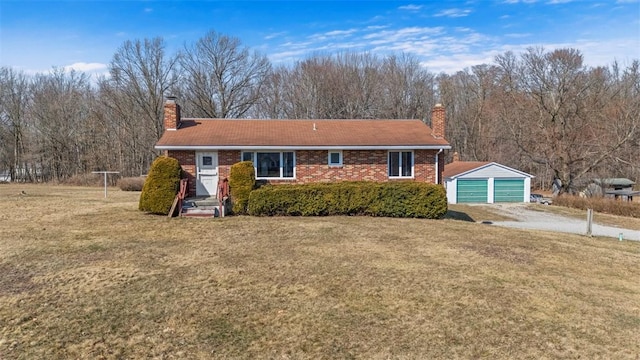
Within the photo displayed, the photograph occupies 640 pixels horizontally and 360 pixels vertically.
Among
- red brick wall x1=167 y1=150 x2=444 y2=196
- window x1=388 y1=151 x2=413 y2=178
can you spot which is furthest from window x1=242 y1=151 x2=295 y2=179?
window x1=388 y1=151 x2=413 y2=178

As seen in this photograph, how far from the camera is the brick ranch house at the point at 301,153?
52.9ft

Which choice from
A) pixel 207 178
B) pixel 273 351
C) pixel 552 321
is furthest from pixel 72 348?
pixel 207 178

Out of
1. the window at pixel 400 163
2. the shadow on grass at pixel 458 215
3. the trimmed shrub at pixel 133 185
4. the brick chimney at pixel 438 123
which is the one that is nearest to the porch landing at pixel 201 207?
the window at pixel 400 163

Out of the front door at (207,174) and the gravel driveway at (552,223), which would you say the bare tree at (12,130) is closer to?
the front door at (207,174)

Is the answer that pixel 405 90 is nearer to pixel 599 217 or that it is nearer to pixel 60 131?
pixel 599 217

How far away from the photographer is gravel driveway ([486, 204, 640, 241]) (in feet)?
50.2

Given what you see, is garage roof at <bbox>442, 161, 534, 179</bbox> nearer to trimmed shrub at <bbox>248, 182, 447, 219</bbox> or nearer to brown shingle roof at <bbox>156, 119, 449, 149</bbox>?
brown shingle roof at <bbox>156, 119, 449, 149</bbox>

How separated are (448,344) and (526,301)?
2.09m

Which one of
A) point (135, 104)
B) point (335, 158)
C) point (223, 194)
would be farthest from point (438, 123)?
point (135, 104)

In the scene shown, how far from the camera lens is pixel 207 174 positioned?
16203mm

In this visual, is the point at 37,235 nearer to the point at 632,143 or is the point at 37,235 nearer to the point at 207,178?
the point at 207,178

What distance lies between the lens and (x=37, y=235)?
980 cm

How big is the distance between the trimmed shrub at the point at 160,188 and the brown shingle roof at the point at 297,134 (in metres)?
2.51

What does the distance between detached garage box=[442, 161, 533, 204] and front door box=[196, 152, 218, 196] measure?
1520 cm
